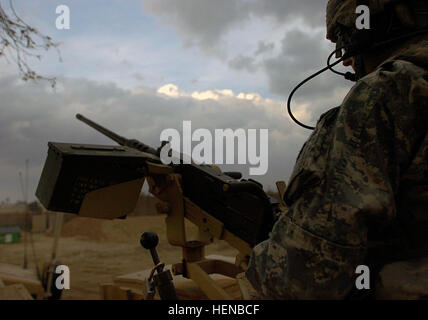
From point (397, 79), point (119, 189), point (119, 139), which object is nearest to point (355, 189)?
point (397, 79)

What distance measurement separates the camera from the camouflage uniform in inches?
43.1

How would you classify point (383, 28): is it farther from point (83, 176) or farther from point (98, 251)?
point (98, 251)

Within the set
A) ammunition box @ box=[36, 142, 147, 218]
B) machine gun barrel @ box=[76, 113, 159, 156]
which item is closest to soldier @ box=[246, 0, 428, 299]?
ammunition box @ box=[36, 142, 147, 218]

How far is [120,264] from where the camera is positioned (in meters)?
10.8

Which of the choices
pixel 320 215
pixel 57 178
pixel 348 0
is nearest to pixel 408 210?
pixel 320 215

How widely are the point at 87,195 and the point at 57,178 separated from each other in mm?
270

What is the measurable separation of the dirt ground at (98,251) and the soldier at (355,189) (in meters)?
6.43

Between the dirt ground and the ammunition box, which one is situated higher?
the ammunition box

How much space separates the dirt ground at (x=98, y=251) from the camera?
8.77 metres

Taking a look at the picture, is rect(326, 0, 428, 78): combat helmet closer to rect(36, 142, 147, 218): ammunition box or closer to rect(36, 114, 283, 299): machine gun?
rect(36, 114, 283, 299): machine gun

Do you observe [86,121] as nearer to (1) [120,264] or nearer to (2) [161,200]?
(2) [161,200]

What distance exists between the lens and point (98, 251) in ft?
44.8

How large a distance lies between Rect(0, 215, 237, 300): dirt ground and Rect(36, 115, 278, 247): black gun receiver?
4.41 m

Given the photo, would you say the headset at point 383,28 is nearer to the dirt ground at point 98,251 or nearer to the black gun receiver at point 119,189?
the black gun receiver at point 119,189
